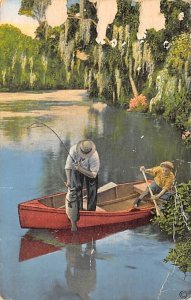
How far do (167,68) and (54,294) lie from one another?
37.1 inches

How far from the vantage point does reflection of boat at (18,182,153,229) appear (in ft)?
9.73

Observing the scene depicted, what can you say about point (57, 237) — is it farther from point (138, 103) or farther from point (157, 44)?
point (157, 44)

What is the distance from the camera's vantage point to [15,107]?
297 centimetres

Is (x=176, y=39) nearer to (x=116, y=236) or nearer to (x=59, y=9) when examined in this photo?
(x=59, y=9)

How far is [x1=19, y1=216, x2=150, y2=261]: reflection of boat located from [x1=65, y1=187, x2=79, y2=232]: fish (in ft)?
0.12

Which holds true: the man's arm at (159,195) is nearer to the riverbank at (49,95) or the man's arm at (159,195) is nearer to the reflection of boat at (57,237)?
the reflection of boat at (57,237)

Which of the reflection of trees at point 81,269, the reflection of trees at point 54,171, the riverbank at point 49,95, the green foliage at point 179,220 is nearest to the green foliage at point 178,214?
the green foliage at point 179,220

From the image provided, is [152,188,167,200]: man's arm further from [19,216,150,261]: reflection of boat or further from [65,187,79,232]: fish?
[65,187,79,232]: fish

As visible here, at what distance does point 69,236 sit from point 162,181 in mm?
404

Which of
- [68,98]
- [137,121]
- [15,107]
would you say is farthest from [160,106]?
[15,107]

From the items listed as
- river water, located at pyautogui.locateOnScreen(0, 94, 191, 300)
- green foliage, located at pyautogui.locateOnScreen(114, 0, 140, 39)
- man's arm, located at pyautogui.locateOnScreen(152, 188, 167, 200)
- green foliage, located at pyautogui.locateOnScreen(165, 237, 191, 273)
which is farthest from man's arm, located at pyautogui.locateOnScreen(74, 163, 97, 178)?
green foliage, located at pyautogui.locateOnScreen(114, 0, 140, 39)

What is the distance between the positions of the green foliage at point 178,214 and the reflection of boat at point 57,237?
8 cm

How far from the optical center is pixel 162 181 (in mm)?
3014

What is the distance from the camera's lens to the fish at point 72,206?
2990 mm
